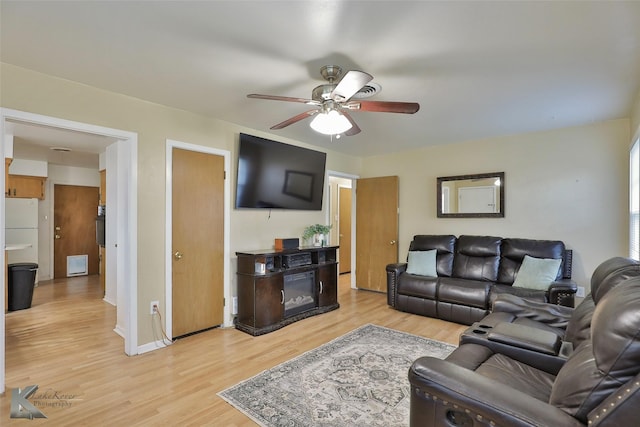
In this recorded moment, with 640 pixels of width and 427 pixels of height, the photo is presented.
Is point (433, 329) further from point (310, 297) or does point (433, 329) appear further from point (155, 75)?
point (155, 75)

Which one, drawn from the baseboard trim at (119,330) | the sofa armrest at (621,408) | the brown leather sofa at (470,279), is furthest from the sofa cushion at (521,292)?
the baseboard trim at (119,330)

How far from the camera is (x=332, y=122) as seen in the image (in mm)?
2525

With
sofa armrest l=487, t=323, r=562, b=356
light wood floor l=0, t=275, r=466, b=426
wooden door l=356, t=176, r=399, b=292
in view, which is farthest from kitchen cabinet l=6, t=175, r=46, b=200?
sofa armrest l=487, t=323, r=562, b=356

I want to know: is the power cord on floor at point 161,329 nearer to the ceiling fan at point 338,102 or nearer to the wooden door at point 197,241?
the wooden door at point 197,241

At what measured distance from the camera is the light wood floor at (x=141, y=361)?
2.08 metres

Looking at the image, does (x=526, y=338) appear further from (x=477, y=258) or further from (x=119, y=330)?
(x=119, y=330)

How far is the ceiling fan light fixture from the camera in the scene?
2.44 m

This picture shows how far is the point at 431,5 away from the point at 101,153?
5342 millimetres

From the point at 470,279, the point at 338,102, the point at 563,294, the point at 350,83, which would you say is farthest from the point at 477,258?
the point at 350,83

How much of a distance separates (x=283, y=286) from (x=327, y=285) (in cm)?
83

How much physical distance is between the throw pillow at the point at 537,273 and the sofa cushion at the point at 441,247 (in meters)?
0.85

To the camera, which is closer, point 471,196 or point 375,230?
point 471,196

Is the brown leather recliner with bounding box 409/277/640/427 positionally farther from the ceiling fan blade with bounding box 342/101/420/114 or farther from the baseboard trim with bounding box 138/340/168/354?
the baseboard trim with bounding box 138/340/168/354

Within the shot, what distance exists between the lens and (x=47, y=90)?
248 centimetres
